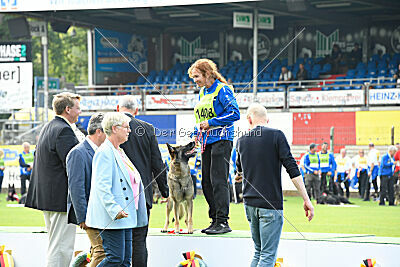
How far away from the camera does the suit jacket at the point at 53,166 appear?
575cm

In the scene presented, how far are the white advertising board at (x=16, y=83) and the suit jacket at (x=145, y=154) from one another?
370 inches

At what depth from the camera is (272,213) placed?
532 centimetres

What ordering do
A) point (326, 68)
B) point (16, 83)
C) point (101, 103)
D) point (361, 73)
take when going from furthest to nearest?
1. point (326, 68)
2. point (361, 73)
3. point (101, 103)
4. point (16, 83)

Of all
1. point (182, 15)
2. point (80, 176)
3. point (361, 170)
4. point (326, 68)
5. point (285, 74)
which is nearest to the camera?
point (80, 176)

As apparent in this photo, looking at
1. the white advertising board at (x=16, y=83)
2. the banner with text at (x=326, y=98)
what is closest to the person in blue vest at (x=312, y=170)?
the banner with text at (x=326, y=98)

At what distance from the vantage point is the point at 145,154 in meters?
5.92

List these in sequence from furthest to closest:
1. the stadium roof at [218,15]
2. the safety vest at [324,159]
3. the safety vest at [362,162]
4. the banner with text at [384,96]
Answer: the stadium roof at [218,15] → the banner with text at [384,96] → the safety vest at [362,162] → the safety vest at [324,159]

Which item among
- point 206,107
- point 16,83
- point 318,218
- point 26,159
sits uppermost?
point 16,83

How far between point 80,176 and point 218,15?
2010 centimetres

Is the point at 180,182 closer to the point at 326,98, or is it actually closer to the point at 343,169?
the point at 343,169

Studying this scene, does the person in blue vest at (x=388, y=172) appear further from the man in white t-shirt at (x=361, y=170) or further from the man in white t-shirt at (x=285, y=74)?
the man in white t-shirt at (x=285, y=74)

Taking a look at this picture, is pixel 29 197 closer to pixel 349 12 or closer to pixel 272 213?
pixel 272 213

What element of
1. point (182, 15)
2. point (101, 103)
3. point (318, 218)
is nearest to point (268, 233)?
point (318, 218)

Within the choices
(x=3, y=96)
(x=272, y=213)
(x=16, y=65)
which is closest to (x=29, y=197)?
(x=272, y=213)
